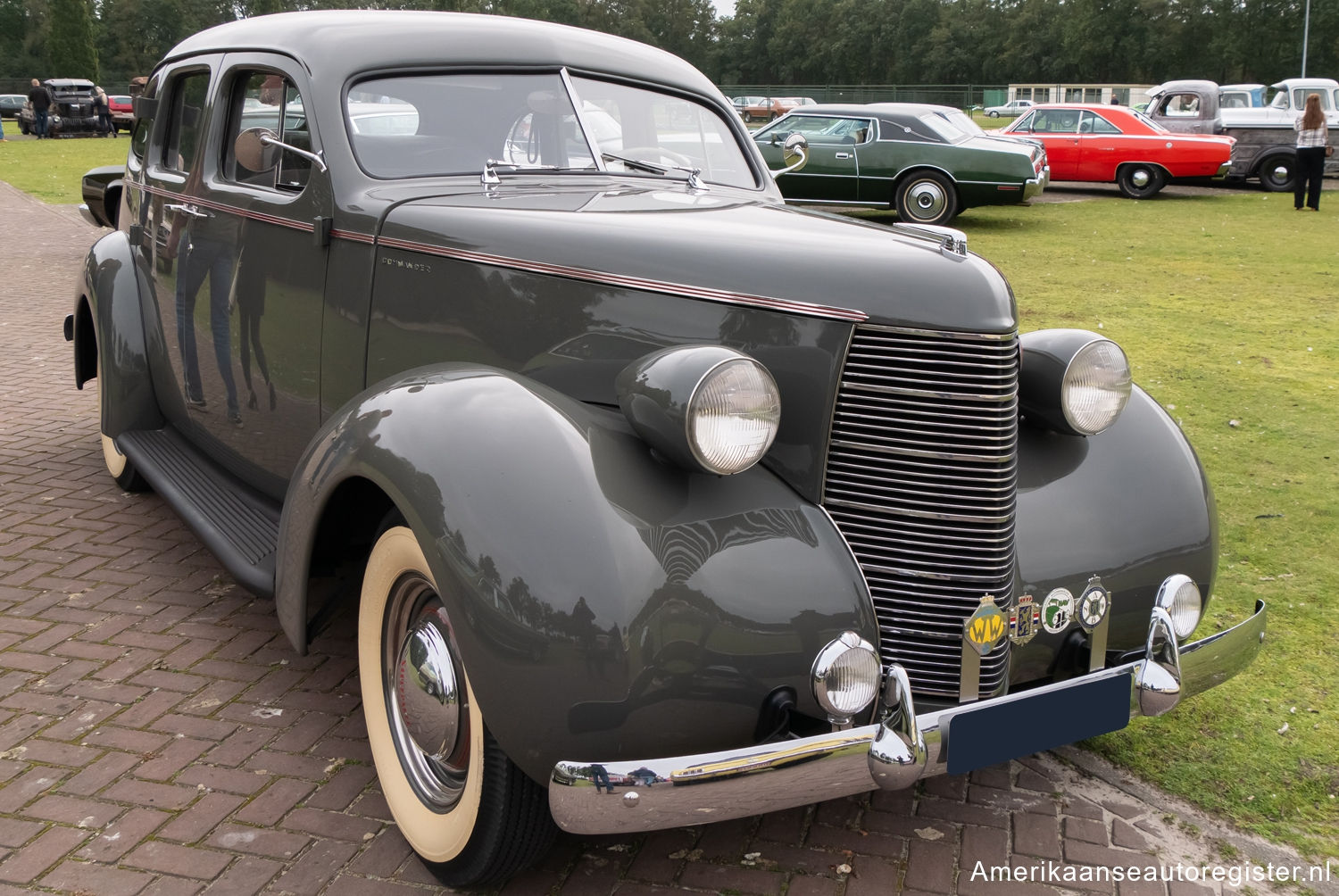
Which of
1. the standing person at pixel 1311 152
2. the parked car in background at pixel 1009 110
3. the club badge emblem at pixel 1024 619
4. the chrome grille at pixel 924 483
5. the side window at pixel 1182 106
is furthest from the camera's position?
the parked car in background at pixel 1009 110

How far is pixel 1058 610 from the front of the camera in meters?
2.55

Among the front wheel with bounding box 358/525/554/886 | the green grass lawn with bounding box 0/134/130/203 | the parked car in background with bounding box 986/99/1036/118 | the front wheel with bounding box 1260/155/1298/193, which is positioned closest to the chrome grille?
the front wheel with bounding box 358/525/554/886

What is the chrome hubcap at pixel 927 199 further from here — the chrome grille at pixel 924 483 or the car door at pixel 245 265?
the chrome grille at pixel 924 483

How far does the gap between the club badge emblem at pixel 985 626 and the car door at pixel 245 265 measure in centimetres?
203

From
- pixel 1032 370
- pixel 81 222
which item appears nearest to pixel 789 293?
pixel 1032 370

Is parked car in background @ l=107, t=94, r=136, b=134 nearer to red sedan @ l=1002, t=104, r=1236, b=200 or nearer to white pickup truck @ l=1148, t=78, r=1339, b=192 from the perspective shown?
red sedan @ l=1002, t=104, r=1236, b=200

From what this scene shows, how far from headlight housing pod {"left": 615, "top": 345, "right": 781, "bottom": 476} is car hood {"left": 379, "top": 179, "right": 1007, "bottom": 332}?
0.26 meters

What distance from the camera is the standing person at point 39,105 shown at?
32.3 m

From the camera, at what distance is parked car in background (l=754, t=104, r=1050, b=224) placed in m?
14.1

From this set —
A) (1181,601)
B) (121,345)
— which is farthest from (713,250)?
(121,345)

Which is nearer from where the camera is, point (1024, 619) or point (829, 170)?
point (1024, 619)

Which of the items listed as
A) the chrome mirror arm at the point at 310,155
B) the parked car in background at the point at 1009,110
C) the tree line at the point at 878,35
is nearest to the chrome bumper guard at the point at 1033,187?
the chrome mirror arm at the point at 310,155

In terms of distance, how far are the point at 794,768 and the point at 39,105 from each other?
122 feet

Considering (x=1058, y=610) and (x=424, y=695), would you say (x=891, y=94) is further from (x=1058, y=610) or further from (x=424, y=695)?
(x=424, y=695)
